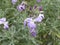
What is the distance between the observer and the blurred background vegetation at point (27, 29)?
1.95m

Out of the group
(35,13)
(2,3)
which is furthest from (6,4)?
(35,13)

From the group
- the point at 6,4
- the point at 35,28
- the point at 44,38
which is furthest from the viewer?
the point at 6,4

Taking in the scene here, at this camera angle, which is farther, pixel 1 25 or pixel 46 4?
pixel 46 4

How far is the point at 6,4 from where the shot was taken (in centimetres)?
229

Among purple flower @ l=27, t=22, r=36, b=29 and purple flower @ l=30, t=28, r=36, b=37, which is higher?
purple flower @ l=27, t=22, r=36, b=29

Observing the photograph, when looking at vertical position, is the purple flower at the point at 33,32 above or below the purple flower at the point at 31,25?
below

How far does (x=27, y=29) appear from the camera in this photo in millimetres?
1963

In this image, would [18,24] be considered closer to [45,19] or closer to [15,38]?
[15,38]

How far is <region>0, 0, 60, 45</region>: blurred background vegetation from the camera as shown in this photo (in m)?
1.95

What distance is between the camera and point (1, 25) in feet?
6.60

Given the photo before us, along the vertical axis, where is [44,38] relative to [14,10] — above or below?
below

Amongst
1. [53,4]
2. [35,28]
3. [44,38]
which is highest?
[53,4]

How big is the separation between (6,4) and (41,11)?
0.39 metres

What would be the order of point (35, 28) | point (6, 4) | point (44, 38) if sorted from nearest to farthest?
point (35, 28) < point (44, 38) < point (6, 4)
